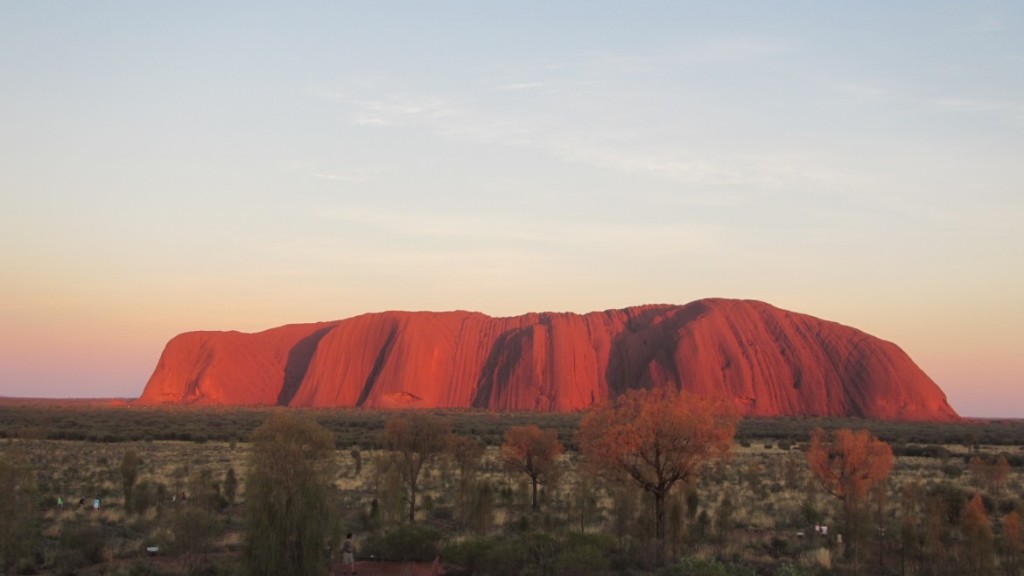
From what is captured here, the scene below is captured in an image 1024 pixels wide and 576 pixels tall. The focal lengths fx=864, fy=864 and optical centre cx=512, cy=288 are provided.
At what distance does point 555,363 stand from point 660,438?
76.5m

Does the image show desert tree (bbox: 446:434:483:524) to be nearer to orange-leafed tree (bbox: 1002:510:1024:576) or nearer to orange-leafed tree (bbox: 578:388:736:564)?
orange-leafed tree (bbox: 578:388:736:564)

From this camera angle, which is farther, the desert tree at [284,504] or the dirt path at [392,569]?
the dirt path at [392,569]

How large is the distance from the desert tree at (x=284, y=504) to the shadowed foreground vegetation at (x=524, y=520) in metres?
0.25

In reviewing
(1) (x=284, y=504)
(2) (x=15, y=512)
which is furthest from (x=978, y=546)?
(2) (x=15, y=512)

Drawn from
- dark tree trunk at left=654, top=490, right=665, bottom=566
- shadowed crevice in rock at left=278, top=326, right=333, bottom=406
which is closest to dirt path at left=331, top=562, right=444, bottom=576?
dark tree trunk at left=654, top=490, right=665, bottom=566

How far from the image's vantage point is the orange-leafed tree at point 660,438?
1794 cm

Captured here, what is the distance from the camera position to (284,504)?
12992 millimetres

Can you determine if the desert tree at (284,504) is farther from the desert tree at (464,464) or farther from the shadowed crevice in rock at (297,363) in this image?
the shadowed crevice in rock at (297,363)

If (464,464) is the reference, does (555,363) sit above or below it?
above

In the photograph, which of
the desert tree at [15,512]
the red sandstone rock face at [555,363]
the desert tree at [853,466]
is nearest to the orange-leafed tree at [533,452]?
the desert tree at [853,466]

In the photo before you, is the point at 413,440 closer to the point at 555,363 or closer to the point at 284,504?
the point at 284,504

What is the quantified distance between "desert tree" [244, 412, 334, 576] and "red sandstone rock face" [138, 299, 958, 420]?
246ft

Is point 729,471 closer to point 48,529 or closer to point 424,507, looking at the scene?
point 424,507

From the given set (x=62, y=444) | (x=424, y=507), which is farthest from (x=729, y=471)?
(x=62, y=444)
